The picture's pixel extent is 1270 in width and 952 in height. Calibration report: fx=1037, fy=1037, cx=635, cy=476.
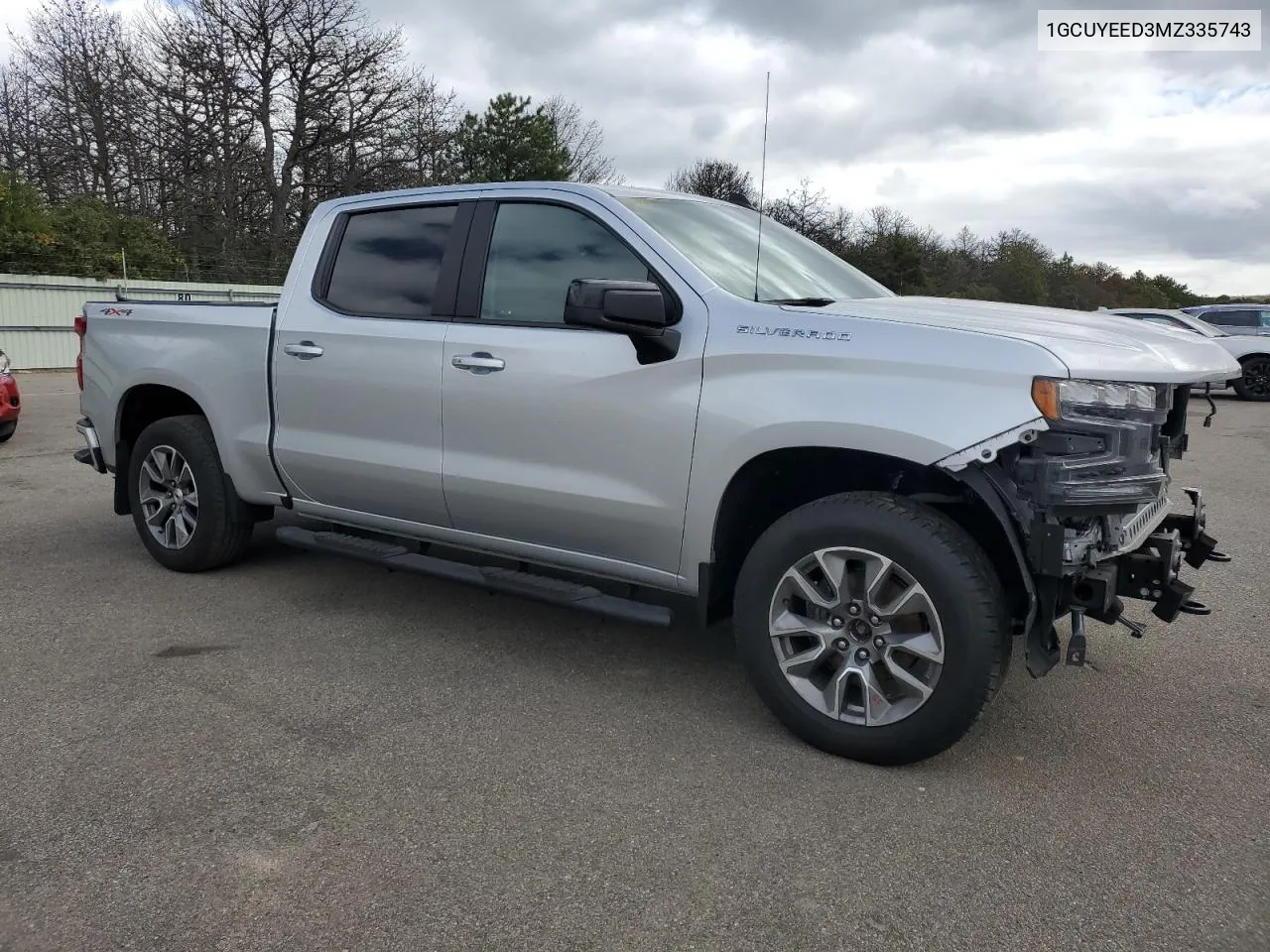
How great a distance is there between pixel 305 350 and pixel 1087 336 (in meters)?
3.28

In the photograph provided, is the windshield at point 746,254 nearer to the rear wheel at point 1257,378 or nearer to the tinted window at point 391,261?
the tinted window at point 391,261

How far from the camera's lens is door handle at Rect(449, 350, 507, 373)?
4074 mm

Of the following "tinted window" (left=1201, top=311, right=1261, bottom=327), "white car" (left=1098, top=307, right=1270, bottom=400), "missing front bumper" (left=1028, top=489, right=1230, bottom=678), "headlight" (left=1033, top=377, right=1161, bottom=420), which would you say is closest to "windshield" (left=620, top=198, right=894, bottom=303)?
"headlight" (left=1033, top=377, right=1161, bottom=420)

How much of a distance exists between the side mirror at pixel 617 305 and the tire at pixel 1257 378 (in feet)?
59.8

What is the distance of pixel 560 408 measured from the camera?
3906 mm

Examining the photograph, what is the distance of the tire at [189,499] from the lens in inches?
208

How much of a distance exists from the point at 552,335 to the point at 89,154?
2989cm

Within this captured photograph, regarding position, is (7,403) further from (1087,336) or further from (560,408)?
(1087,336)

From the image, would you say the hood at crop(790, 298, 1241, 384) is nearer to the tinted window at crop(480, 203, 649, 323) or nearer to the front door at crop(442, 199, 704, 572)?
the front door at crop(442, 199, 704, 572)

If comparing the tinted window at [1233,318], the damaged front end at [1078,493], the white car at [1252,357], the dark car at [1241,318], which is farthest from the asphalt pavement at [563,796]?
the tinted window at [1233,318]

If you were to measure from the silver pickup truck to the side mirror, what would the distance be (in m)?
0.01

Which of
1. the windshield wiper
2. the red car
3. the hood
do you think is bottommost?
the red car

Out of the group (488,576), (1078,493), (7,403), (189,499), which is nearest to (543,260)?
(488,576)

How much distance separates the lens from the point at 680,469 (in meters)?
3.65
